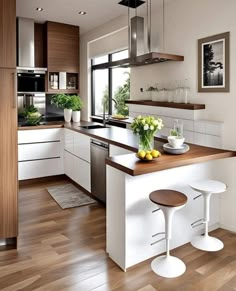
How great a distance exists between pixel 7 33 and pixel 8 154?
1.08 metres

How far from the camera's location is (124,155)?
2.72 meters

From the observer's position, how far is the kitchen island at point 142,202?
2406 millimetres

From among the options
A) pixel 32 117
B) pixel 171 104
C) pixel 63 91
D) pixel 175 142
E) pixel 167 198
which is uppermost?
pixel 63 91

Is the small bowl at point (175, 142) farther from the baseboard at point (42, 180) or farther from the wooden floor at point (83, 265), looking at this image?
the baseboard at point (42, 180)

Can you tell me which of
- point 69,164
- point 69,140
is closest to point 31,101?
point 69,140

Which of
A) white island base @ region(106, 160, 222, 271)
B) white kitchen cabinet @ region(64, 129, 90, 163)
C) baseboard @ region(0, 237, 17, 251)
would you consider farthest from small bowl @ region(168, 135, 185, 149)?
baseboard @ region(0, 237, 17, 251)

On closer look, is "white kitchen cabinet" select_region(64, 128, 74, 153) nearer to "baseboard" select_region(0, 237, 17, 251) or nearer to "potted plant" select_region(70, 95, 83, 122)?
"potted plant" select_region(70, 95, 83, 122)

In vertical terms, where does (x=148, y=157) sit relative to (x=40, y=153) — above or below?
above

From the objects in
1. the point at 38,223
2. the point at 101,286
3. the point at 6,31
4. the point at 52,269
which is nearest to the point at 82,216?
the point at 38,223

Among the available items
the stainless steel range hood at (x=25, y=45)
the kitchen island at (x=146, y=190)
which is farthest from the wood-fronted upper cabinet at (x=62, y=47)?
the kitchen island at (x=146, y=190)

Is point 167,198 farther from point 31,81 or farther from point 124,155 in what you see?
point 31,81

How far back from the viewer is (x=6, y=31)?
261 cm

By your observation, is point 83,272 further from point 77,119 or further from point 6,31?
point 77,119

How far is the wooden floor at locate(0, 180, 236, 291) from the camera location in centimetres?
224
